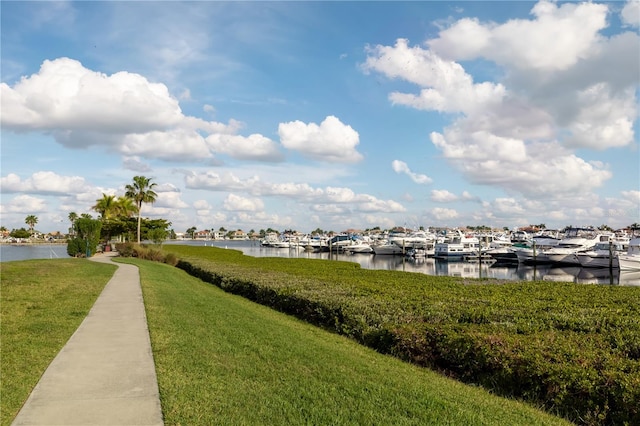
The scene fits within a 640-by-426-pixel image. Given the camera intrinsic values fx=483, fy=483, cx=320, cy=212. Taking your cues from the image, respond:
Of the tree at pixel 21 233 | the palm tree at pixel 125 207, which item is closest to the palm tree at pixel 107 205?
the palm tree at pixel 125 207

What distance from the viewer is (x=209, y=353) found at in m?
8.59

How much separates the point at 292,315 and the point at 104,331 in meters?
6.17

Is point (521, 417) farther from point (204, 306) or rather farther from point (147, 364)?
point (204, 306)

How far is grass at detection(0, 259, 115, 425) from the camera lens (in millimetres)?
6922

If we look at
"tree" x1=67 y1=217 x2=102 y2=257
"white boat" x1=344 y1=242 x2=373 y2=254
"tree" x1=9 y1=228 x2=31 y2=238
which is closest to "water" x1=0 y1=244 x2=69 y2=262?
"tree" x1=67 y1=217 x2=102 y2=257

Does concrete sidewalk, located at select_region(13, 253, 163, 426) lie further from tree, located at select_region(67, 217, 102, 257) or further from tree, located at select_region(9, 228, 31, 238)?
tree, located at select_region(9, 228, 31, 238)

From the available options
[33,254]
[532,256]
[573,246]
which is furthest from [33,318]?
[573,246]

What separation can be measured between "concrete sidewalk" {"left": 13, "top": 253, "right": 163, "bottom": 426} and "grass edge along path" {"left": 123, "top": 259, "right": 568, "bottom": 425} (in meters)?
0.24

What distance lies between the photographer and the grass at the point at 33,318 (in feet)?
22.7

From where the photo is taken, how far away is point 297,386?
6.73 metres

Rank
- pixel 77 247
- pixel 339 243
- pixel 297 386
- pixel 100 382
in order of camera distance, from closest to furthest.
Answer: pixel 297 386 → pixel 100 382 → pixel 77 247 → pixel 339 243

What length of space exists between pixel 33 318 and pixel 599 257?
2152 inches

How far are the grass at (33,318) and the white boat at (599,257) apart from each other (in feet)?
161

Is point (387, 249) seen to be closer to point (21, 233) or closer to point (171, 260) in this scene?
point (171, 260)
